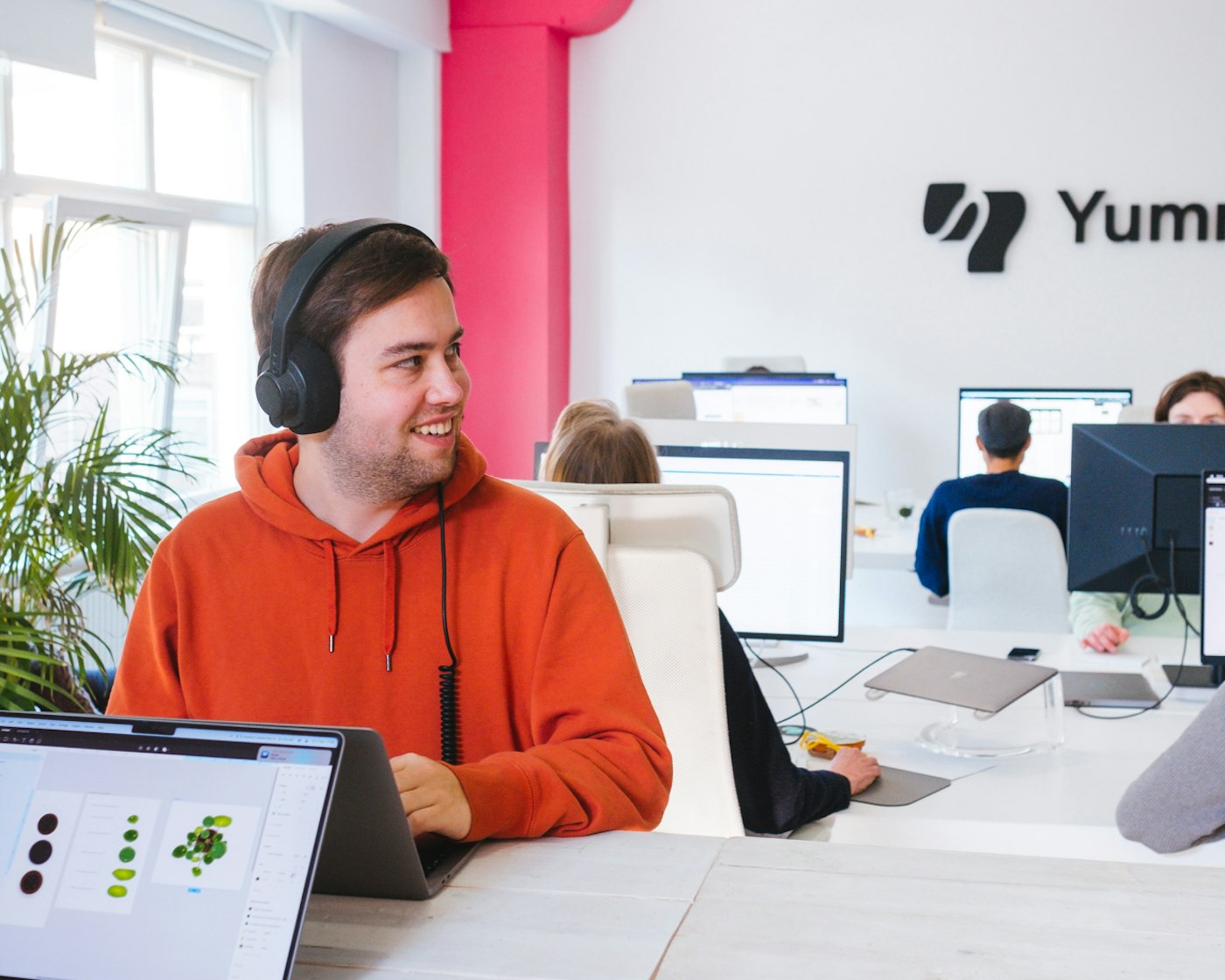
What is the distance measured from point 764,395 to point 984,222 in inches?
72.7

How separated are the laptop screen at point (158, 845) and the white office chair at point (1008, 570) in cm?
258

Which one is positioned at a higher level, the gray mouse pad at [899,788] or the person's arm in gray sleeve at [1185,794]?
the person's arm in gray sleeve at [1185,794]

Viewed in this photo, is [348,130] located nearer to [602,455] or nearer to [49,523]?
[49,523]

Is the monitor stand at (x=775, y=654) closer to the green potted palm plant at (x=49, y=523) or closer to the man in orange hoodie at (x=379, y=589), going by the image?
the green potted palm plant at (x=49, y=523)

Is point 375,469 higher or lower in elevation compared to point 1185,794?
higher

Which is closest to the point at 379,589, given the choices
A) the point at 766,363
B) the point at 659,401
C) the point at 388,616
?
the point at 388,616

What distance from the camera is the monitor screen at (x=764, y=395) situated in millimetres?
4926

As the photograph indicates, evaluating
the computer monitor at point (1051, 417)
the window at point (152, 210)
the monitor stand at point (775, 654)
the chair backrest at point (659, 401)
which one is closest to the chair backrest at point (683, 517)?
the monitor stand at point (775, 654)

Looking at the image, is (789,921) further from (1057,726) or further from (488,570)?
(1057,726)

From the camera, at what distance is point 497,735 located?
138 centimetres

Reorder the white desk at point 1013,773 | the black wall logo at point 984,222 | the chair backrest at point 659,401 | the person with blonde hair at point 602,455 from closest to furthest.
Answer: the white desk at point 1013,773 → the person with blonde hair at point 602,455 → the chair backrest at point 659,401 → the black wall logo at point 984,222

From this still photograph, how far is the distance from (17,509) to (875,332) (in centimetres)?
404

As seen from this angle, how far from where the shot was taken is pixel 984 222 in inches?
239

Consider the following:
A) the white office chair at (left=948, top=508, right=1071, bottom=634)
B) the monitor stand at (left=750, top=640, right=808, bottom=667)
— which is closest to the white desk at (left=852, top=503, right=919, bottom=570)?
the white office chair at (left=948, top=508, right=1071, bottom=634)
